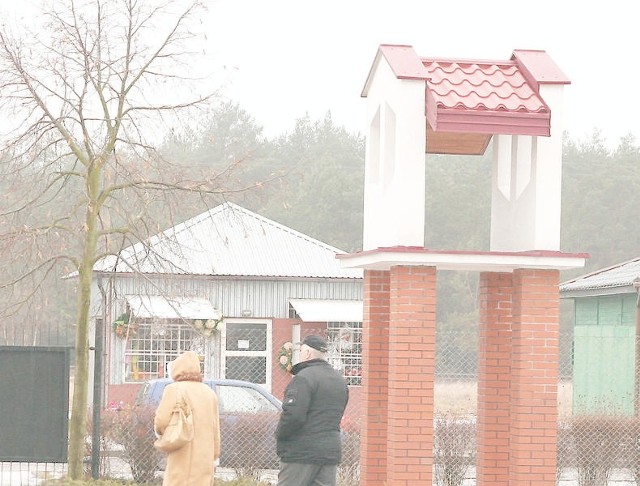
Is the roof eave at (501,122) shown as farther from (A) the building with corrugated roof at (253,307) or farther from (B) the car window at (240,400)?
(A) the building with corrugated roof at (253,307)

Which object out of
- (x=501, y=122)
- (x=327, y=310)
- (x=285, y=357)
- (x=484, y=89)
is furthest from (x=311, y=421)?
(x=327, y=310)

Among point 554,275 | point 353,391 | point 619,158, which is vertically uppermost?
point 619,158

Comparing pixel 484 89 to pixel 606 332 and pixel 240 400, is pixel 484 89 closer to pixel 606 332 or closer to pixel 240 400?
pixel 240 400

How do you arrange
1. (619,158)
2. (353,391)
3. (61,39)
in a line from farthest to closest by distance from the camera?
1. (619,158)
2. (353,391)
3. (61,39)

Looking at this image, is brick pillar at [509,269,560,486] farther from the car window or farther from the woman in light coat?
the car window

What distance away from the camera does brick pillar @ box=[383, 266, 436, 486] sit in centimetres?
1273

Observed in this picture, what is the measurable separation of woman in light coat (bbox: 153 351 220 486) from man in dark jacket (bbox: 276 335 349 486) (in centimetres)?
58

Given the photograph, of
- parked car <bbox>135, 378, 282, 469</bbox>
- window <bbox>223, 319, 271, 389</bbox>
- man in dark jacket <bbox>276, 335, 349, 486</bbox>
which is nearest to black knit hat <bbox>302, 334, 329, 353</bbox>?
man in dark jacket <bbox>276, 335, 349, 486</bbox>

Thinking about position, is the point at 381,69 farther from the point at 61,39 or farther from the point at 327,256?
the point at 327,256

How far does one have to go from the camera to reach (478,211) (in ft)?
229

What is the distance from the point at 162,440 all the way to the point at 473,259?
367 cm

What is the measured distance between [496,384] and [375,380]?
1.24 meters

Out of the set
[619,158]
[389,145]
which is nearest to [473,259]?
[389,145]

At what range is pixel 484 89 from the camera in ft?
43.2
